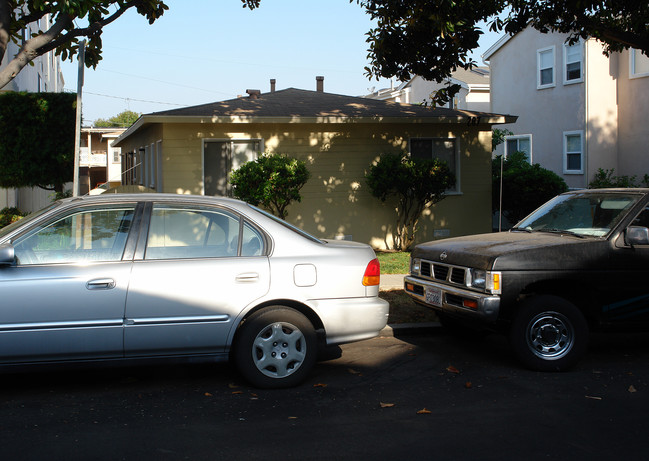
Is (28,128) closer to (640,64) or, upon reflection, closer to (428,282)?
(428,282)

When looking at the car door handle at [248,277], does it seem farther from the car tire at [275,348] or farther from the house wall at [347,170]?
the house wall at [347,170]

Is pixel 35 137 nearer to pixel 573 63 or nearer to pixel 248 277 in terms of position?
pixel 248 277

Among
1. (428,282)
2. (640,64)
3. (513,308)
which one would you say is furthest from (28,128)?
(640,64)

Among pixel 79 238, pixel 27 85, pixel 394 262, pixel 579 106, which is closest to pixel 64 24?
pixel 79 238

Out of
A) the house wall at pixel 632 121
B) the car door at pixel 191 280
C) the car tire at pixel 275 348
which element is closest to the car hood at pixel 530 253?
the car tire at pixel 275 348

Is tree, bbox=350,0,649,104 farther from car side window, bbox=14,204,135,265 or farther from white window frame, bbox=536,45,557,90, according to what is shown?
white window frame, bbox=536,45,557,90

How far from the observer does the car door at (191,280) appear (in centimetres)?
565

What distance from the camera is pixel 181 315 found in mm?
5691

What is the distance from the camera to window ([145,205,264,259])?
594 centimetres

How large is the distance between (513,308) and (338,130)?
10.9 meters

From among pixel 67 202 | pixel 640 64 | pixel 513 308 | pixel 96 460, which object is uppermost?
pixel 640 64

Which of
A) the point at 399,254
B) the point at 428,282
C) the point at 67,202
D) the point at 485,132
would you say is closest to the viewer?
the point at 67,202

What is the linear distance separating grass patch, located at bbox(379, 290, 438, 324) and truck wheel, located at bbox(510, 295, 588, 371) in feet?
5.54

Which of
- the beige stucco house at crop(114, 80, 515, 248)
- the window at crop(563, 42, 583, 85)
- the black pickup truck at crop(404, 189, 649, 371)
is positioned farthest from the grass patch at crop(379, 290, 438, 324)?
the window at crop(563, 42, 583, 85)
